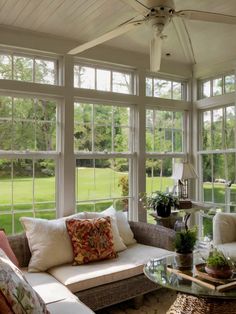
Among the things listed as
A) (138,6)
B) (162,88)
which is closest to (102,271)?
(138,6)

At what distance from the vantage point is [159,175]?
463 cm

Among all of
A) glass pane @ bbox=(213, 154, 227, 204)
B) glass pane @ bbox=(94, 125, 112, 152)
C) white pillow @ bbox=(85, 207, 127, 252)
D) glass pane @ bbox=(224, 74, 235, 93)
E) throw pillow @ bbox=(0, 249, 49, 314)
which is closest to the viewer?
throw pillow @ bbox=(0, 249, 49, 314)

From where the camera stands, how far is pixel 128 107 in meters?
4.38

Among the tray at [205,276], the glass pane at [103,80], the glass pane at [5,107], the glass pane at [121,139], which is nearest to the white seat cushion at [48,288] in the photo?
the tray at [205,276]

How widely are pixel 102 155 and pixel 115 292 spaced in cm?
177

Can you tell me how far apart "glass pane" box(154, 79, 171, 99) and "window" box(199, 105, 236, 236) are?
0.61m

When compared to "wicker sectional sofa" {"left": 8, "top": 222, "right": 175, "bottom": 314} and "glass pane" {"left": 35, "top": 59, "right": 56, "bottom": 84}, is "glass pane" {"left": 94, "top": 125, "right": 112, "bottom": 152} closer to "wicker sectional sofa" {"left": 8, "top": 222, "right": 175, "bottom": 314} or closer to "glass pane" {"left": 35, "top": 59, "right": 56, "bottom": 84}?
"glass pane" {"left": 35, "top": 59, "right": 56, "bottom": 84}

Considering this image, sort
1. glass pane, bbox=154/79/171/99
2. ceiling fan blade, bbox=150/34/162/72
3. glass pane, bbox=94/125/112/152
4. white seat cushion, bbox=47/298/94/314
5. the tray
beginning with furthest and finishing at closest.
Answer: glass pane, bbox=154/79/171/99 → glass pane, bbox=94/125/112/152 → ceiling fan blade, bbox=150/34/162/72 → the tray → white seat cushion, bbox=47/298/94/314

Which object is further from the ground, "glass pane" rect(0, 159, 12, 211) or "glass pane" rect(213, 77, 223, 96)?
"glass pane" rect(213, 77, 223, 96)

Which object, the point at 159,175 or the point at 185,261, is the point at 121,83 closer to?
the point at 159,175

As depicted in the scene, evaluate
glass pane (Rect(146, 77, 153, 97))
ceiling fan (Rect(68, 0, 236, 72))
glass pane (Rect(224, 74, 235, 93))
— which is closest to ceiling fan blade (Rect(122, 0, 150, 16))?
ceiling fan (Rect(68, 0, 236, 72))

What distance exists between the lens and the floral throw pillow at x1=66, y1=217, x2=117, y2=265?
3043mm

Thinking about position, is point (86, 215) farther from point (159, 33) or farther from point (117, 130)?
point (159, 33)

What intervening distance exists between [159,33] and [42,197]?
7.27ft
